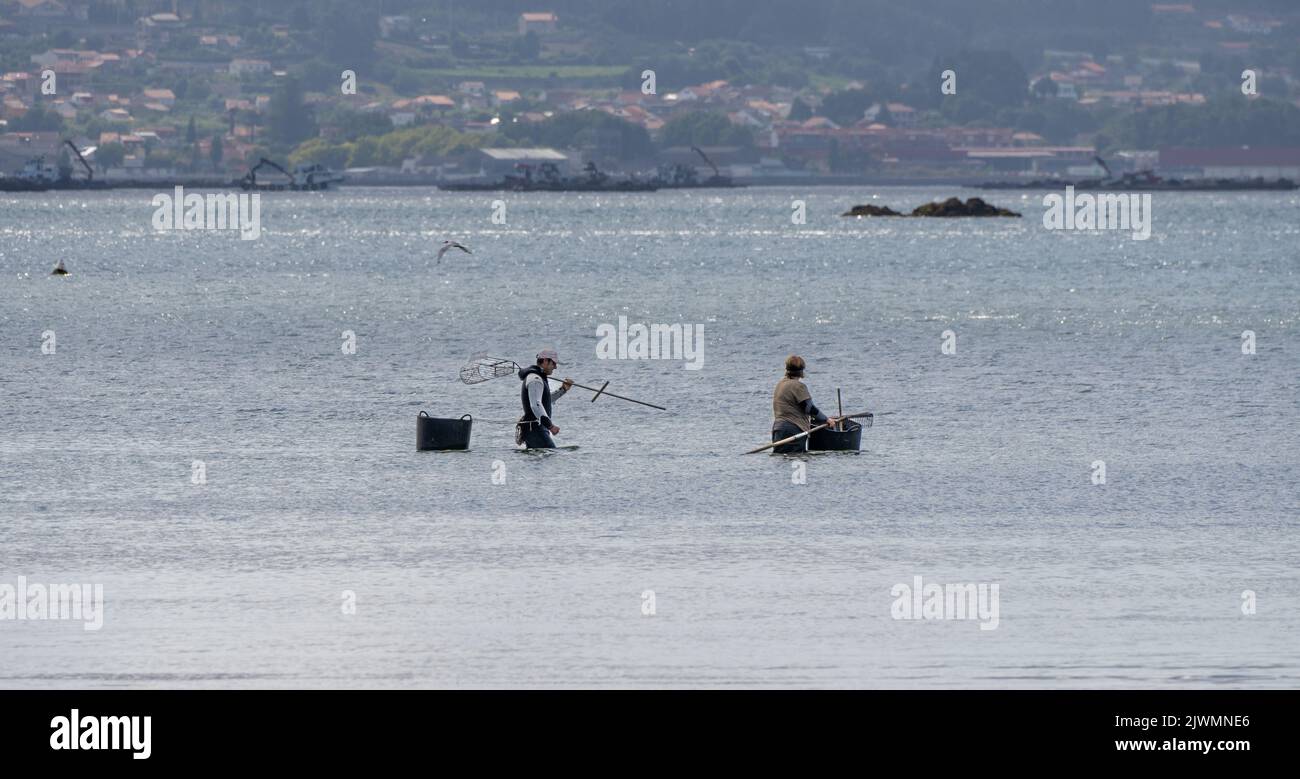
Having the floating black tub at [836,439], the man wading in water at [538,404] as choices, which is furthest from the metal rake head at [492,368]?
the floating black tub at [836,439]

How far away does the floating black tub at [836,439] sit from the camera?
34.2 m

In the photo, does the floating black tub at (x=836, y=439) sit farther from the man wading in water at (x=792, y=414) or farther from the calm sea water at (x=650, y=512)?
the calm sea water at (x=650, y=512)

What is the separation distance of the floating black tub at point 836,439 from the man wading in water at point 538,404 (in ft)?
13.1

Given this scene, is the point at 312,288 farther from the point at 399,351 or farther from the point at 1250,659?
the point at 1250,659

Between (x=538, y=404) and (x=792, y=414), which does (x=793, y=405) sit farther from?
(x=538, y=404)

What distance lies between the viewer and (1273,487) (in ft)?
102

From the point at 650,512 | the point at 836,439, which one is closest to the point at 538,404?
the point at 836,439

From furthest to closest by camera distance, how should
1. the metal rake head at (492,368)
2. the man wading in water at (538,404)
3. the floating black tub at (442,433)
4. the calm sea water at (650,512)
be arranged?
the metal rake head at (492,368)
the floating black tub at (442,433)
the man wading in water at (538,404)
the calm sea water at (650,512)

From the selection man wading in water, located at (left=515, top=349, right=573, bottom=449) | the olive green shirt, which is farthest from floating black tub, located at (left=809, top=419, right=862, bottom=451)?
man wading in water, located at (left=515, top=349, right=573, bottom=449)

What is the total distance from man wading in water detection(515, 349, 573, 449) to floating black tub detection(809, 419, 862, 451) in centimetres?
400

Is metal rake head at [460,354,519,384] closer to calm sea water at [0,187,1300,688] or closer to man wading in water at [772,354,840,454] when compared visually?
calm sea water at [0,187,1300,688]

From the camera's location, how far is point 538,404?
111 ft

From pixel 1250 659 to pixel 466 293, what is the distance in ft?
263
